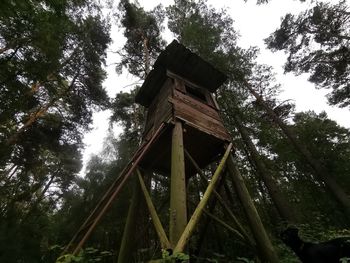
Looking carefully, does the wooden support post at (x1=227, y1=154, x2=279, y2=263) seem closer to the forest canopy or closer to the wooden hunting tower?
the wooden hunting tower

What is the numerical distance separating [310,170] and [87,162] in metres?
24.0

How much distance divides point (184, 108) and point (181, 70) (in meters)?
2.19

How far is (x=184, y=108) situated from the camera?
6.33 m

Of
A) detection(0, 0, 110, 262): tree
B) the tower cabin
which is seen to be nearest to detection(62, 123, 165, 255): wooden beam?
the tower cabin

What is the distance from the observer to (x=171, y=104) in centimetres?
608

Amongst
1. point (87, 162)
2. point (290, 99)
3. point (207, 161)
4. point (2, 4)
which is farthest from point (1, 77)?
point (87, 162)

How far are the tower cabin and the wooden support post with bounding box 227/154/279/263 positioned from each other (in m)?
1.19

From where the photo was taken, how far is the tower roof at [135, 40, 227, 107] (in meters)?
7.58

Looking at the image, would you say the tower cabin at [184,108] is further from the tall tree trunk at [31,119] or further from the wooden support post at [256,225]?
the tall tree trunk at [31,119]

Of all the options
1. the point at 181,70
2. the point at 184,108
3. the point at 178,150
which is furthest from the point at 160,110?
the point at 178,150

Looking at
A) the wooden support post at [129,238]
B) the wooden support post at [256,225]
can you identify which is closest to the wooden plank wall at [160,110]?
the wooden support post at [129,238]

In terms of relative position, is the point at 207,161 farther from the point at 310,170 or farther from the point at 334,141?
the point at 334,141

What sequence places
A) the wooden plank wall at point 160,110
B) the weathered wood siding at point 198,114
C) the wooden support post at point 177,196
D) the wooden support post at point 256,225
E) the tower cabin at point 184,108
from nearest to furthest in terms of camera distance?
the wooden support post at point 177,196, the wooden support post at point 256,225, the weathered wood siding at point 198,114, the tower cabin at point 184,108, the wooden plank wall at point 160,110

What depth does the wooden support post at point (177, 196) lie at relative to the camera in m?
3.39
